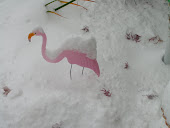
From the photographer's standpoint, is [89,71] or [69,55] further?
[89,71]

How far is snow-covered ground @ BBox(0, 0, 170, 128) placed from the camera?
5.74ft

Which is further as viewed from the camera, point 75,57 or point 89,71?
point 89,71

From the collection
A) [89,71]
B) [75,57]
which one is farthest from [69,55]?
[89,71]

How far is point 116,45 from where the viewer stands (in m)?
2.31

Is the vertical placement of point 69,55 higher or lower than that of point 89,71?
higher

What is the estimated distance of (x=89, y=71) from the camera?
207 cm

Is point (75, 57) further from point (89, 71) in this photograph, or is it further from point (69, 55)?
point (89, 71)

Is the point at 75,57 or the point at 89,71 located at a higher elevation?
the point at 75,57

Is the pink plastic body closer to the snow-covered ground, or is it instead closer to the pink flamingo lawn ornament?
the pink flamingo lawn ornament

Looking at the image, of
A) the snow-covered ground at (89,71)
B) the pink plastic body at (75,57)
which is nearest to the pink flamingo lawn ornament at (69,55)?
the pink plastic body at (75,57)

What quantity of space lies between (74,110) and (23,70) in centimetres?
79

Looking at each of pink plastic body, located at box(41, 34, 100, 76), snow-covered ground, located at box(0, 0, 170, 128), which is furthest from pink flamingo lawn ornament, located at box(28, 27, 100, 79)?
snow-covered ground, located at box(0, 0, 170, 128)

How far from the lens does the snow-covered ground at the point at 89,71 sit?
175 centimetres

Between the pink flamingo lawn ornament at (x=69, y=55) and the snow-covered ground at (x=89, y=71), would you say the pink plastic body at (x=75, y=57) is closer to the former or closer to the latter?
the pink flamingo lawn ornament at (x=69, y=55)
